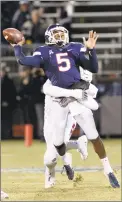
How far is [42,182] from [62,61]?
66.6 inches

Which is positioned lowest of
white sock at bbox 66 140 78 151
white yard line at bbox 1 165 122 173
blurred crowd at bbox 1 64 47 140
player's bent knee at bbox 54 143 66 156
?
blurred crowd at bbox 1 64 47 140

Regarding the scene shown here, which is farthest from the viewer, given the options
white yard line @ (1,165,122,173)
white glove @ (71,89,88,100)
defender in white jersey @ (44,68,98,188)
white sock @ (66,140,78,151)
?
white yard line @ (1,165,122,173)

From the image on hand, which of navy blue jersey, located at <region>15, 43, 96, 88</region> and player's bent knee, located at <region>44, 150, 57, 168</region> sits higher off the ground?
navy blue jersey, located at <region>15, 43, 96, 88</region>

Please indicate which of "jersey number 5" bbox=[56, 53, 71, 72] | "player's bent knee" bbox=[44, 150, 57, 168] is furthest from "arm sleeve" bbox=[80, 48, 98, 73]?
"player's bent knee" bbox=[44, 150, 57, 168]

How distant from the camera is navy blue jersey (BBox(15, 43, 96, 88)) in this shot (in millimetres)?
7590

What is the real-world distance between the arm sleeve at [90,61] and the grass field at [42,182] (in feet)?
4.42

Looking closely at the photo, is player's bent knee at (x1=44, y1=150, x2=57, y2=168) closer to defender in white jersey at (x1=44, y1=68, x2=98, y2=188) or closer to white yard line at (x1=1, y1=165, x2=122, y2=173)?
defender in white jersey at (x1=44, y1=68, x2=98, y2=188)

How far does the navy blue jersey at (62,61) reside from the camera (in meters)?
7.59

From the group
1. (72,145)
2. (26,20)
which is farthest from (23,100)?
(72,145)

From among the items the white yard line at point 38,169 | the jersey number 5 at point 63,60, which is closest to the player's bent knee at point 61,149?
the jersey number 5 at point 63,60

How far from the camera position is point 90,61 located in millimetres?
7453

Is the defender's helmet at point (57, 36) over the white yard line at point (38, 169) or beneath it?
over

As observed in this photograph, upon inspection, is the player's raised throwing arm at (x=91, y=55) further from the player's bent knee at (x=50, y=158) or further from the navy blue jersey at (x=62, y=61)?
the player's bent knee at (x=50, y=158)

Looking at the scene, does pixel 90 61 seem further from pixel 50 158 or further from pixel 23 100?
pixel 23 100
